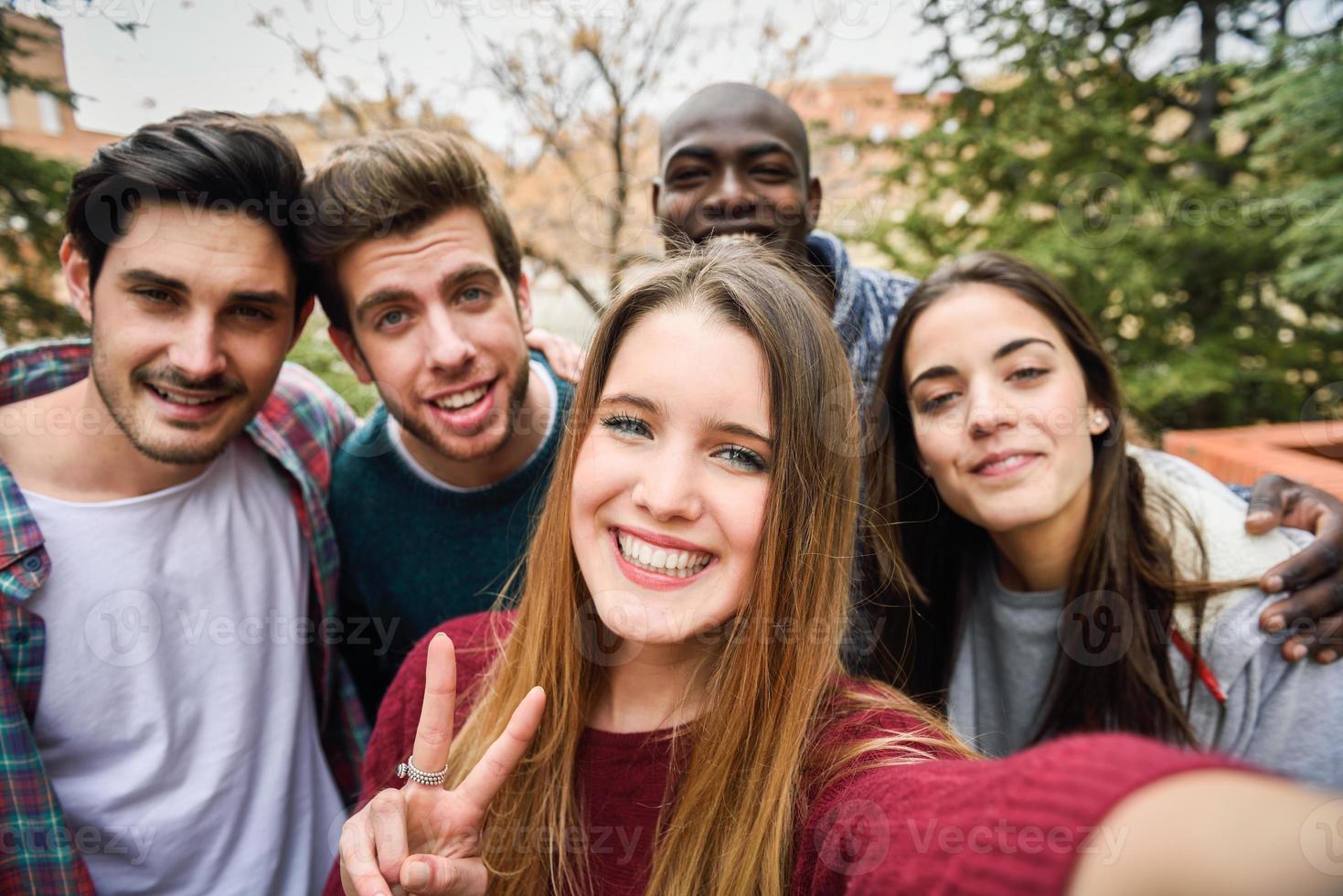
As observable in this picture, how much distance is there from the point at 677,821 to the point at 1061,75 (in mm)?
5542

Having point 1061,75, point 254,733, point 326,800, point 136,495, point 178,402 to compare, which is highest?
point 1061,75

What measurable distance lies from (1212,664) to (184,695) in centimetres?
285

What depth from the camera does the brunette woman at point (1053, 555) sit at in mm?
2004

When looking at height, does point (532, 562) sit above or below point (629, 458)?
below

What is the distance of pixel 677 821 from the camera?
A: 1412mm

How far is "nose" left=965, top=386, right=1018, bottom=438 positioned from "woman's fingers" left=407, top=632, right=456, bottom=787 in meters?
1.45

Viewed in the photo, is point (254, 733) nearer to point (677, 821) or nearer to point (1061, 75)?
point (677, 821)

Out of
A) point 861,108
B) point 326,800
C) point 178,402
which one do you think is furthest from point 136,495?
point 861,108

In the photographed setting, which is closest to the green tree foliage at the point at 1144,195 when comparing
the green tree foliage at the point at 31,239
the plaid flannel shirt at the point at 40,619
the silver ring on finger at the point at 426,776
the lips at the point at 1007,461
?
the lips at the point at 1007,461

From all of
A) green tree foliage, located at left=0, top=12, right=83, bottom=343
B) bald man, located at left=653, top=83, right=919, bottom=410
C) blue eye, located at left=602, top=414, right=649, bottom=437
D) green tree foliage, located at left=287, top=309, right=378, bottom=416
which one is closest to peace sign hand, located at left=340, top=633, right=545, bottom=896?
blue eye, located at left=602, top=414, right=649, bottom=437

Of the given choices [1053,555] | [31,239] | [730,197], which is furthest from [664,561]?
[31,239]

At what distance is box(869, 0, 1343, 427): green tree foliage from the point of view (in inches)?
186

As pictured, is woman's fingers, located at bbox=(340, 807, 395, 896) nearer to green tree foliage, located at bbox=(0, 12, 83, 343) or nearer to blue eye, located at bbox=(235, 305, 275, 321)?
blue eye, located at bbox=(235, 305, 275, 321)

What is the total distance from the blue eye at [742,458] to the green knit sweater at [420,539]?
4.02 ft
